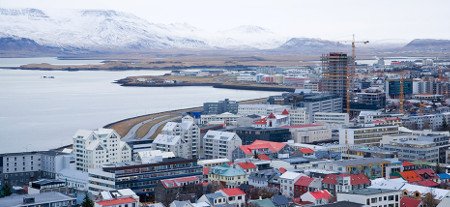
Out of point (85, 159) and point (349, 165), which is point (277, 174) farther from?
point (85, 159)

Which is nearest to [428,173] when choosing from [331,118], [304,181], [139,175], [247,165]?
[304,181]

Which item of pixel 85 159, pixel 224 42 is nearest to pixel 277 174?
pixel 85 159

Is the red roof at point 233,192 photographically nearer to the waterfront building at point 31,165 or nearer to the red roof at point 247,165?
the red roof at point 247,165

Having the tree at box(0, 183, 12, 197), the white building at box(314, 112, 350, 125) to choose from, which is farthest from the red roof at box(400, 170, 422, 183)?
the white building at box(314, 112, 350, 125)

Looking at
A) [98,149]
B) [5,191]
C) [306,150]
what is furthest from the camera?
[306,150]

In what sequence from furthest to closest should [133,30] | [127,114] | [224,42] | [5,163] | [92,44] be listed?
[224,42] < [133,30] < [92,44] < [127,114] < [5,163]

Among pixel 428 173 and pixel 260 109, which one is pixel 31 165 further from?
pixel 260 109
